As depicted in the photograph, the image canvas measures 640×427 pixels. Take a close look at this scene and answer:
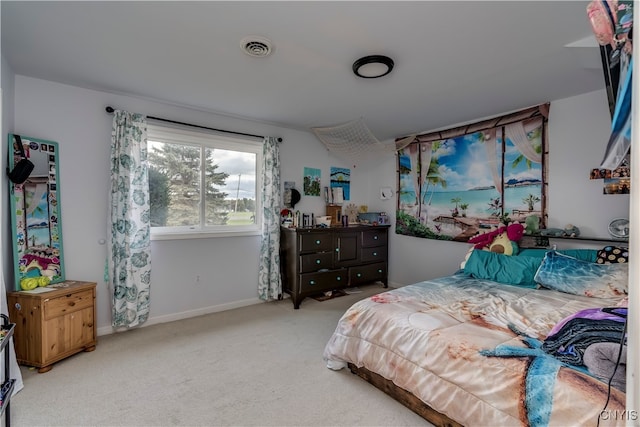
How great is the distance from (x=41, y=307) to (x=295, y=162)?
2979 mm

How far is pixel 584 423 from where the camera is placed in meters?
1.16

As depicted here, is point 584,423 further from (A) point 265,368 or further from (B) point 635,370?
(A) point 265,368

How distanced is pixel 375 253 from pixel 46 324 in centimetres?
370

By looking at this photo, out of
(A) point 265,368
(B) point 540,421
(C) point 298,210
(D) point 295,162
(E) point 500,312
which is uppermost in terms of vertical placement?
(D) point 295,162

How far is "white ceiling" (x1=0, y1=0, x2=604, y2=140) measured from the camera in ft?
5.45

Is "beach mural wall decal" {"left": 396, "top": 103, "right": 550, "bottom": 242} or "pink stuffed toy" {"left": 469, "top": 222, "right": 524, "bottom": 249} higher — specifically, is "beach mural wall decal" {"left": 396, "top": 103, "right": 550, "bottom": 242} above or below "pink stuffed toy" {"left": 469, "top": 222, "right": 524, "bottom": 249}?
above

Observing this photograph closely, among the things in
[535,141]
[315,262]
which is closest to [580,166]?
[535,141]

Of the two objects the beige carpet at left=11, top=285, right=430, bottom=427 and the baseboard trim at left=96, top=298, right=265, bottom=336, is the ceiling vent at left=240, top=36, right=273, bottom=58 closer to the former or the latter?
the beige carpet at left=11, top=285, right=430, bottom=427

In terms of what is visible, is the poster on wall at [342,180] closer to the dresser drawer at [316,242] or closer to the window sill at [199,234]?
the dresser drawer at [316,242]

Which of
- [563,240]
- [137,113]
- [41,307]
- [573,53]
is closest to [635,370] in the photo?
[573,53]

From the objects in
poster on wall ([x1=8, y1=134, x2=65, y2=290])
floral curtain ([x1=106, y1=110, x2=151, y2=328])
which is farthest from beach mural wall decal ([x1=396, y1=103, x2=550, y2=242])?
poster on wall ([x1=8, y1=134, x2=65, y2=290])

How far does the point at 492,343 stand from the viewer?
62.1 inches

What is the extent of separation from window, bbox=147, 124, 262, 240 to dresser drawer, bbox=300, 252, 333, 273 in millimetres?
730

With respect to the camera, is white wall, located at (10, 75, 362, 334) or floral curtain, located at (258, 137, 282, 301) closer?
white wall, located at (10, 75, 362, 334)
